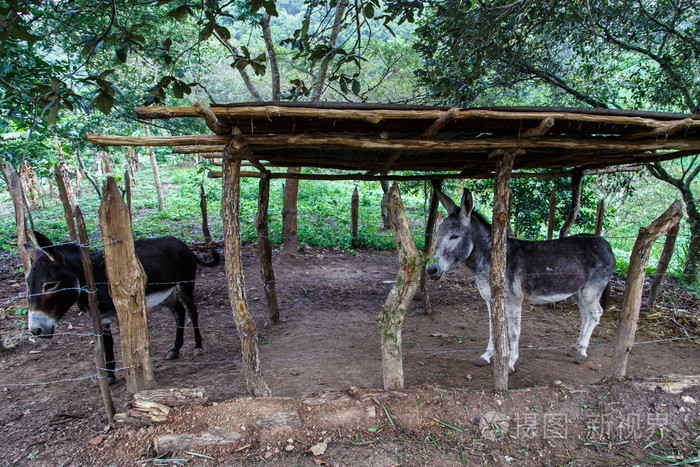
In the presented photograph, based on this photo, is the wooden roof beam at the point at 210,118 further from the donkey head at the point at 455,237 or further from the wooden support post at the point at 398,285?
the donkey head at the point at 455,237

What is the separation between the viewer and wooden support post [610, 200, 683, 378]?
3469mm

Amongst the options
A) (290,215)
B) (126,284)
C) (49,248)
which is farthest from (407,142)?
(290,215)

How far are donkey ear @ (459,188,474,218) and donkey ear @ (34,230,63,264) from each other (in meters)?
4.20

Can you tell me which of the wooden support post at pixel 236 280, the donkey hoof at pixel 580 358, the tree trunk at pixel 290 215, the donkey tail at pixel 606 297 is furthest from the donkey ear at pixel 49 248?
the donkey tail at pixel 606 297

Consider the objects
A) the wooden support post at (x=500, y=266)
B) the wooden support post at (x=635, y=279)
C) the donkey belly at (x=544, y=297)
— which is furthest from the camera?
the donkey belly at (x=544, y=297)

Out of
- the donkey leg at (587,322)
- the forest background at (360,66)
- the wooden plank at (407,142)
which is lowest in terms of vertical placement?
the donkey leg at (587,322)

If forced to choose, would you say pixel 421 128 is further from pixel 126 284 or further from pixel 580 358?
pixel 580 358

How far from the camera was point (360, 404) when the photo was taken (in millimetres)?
3350

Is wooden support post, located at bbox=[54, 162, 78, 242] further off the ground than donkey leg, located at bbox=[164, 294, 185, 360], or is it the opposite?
wooden support post, located at bbox=[54, 162, 78, 242]

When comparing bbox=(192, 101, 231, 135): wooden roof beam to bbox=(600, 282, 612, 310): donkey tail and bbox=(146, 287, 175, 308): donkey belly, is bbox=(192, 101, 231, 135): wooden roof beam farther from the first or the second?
bbox=(600, 282, 612, 310): donkey tail

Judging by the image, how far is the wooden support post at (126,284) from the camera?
3119mm

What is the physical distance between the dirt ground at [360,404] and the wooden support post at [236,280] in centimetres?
22

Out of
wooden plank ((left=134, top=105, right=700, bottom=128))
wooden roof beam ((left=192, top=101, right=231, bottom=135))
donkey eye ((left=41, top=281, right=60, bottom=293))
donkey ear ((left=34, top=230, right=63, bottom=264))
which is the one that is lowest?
donkey eye ((left=41, top=281, right=60, bottom=293))

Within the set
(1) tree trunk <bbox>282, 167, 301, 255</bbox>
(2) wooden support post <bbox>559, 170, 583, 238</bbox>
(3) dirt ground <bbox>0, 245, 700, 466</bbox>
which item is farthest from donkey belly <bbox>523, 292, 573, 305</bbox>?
(1) tree trunk <bbox>282, 167, 301, 255</bbox>
